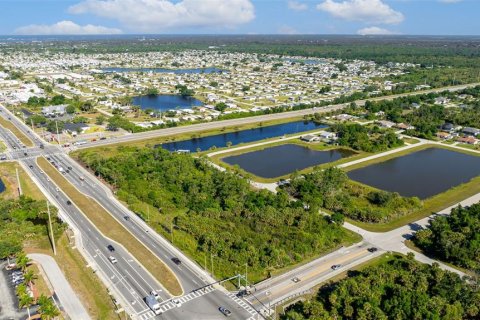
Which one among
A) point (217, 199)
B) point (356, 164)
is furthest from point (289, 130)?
point (217, 199)

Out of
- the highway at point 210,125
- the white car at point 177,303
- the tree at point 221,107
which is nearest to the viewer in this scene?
the white car at point 177,303

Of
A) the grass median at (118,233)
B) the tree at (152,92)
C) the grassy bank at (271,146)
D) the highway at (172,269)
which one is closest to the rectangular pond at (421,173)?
the grassy bank at (271,146)

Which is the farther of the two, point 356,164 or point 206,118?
point 206,118

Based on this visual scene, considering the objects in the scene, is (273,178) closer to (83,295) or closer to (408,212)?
(408,212)

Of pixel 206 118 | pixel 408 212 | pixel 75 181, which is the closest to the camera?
pixel 408 212

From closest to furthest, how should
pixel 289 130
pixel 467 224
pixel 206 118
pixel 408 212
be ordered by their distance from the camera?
pixel 467 224 → pixel 408 212 → pixel 289 130 → pixel 206 118

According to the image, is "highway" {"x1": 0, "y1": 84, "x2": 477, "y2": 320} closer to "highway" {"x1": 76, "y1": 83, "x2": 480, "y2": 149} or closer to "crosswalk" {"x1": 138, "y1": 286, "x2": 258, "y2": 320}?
"crosswalk" {"x1": 138, "y1": 286, "x2": 258, "y2": 320}

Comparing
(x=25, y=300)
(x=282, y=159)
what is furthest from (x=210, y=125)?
(x=25, y=300)

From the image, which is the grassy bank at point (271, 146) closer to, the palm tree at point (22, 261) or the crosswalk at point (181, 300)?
the crosswalk at point (181, 300)
